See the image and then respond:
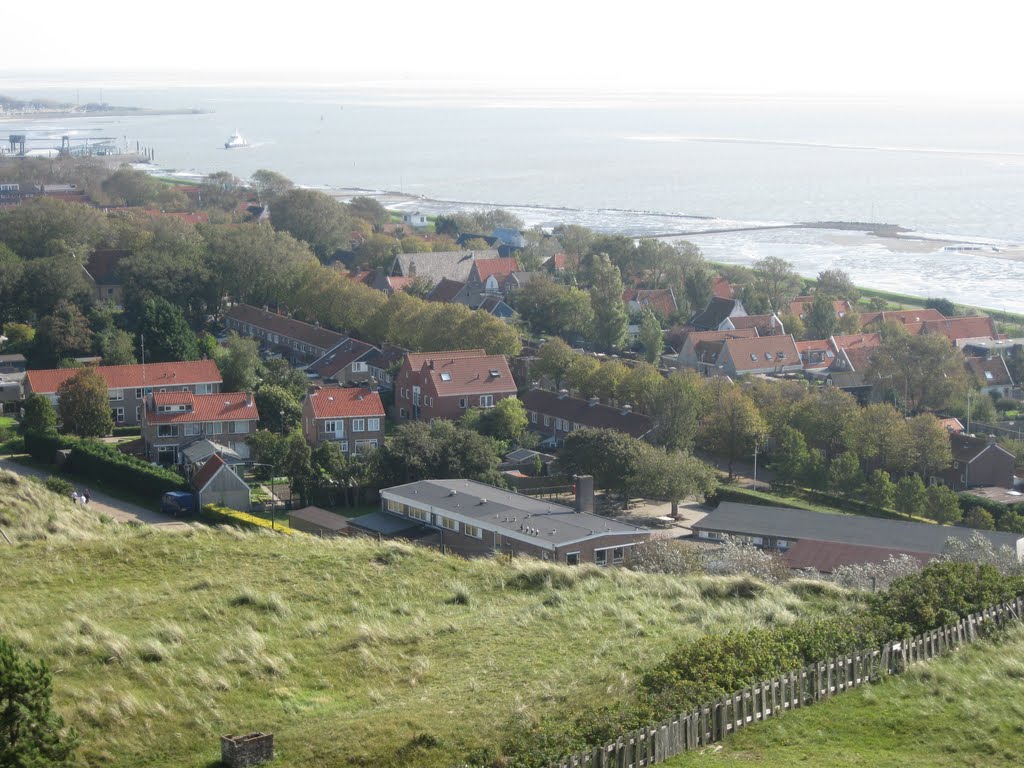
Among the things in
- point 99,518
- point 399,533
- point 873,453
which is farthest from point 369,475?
point 873,453

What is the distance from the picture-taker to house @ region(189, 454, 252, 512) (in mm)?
27500

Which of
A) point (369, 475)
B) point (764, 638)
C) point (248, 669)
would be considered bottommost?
point (369, 475)

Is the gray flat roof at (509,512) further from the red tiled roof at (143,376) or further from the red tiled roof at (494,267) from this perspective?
the red tiled roof at (494,267)

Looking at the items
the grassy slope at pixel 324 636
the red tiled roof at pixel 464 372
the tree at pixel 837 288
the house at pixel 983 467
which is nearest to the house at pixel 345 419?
the red tiled roof at pixel 464 372

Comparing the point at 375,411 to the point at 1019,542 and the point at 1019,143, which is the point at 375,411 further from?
the point at 1019,143

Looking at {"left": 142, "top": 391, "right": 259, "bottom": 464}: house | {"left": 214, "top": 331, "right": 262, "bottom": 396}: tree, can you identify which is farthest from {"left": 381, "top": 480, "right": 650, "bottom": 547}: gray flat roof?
{"left": 214, "top": 331, "right": 262, "bottom": 396}: tree

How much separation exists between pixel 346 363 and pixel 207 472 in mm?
13306

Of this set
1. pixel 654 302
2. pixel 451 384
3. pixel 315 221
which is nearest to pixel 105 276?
pixel 315 221

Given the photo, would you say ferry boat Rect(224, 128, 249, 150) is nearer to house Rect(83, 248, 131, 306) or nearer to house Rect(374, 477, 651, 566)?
house Rect(83, 248, 131, 306)

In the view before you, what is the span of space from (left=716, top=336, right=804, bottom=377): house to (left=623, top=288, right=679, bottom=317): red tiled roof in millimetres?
8087

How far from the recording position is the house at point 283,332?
144ft

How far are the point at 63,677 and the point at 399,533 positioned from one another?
13.4m

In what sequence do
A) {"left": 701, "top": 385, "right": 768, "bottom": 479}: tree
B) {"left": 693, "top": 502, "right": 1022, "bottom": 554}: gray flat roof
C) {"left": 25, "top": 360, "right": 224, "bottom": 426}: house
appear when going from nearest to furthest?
{"left": 693, "top": 502, "right": 1022, "bottom": 554}: gray flat roof, {"left": 701, "top": 385, "right": 768, "bottom": 479}: tree, {"left": 25, "top": 360, "right": 224, "bottom": 426}: house

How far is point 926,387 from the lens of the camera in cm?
3653
